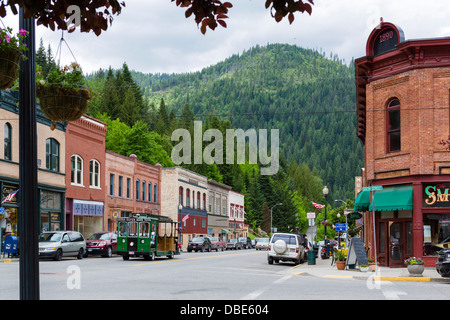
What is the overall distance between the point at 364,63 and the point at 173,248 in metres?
16.2

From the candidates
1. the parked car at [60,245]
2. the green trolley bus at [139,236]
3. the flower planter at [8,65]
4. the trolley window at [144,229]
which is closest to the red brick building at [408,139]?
the green trolley bus at [139,236]

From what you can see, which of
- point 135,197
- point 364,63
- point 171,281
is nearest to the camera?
point 171,281

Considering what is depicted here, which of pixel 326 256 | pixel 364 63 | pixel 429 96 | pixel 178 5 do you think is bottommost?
pixel 326 256

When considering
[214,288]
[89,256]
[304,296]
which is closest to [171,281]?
[214,288]

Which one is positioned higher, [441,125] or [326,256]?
[441,125]

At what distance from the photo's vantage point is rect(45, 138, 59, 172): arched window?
42.3m

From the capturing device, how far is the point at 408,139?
27.7m

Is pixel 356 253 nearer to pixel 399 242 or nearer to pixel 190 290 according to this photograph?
pixel 399 242

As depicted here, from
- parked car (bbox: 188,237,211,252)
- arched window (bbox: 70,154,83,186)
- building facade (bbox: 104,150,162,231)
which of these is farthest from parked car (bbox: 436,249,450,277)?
parked car (bbox: 188,237,211,252)

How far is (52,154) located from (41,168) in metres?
2.04
